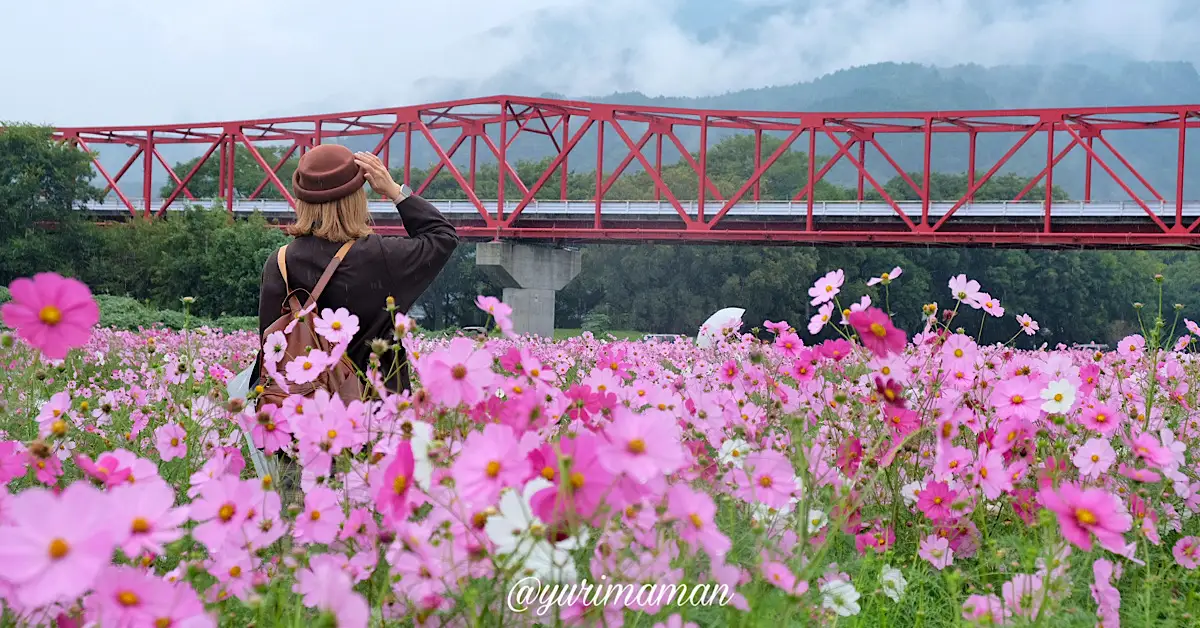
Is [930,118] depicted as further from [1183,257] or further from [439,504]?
[1183,257]

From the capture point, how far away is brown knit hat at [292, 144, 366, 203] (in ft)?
8.71

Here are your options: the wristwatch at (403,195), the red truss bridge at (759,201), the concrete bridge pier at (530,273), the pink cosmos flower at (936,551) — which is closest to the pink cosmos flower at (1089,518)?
the pink cosmos flower at (936,551)

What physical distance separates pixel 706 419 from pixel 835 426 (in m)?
0.32

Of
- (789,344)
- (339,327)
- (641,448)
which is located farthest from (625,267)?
(641,448)

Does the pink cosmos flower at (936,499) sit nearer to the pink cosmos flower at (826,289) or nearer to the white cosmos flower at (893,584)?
the white cosmos flower at (893,584)

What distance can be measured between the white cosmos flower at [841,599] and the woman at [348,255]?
1489 millimetres

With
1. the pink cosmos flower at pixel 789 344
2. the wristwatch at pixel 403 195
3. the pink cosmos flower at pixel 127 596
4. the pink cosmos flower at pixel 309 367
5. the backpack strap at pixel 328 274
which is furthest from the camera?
the wristwatch at pixel 403 195

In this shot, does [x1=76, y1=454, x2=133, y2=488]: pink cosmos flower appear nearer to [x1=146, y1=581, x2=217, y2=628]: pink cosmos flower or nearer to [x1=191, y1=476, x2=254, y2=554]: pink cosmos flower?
[x1=191, y1=476, x2=254, y2=554]: pink cosmos flower

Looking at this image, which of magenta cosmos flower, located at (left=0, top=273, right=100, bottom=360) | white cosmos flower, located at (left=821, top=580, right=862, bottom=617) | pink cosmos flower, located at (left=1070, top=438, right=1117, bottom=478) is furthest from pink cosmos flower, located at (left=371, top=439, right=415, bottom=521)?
pink cosmos flower, located at (left=1070, top=438, right=1117, bottom=478)

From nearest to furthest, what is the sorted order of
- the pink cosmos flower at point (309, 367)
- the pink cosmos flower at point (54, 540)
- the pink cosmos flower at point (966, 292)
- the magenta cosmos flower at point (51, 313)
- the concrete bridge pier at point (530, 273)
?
the pink cosmos flower at point (54, 540) → the magenta cosmos flower at point (51, 313) → the pink cosmos flower at point (309, 367) → the pink cosmos flower at point (966, 292) → the concrete bridge pier at point (530, 273)

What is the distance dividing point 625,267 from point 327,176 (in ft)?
122

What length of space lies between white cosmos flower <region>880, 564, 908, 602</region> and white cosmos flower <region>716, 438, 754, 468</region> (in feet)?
1.07

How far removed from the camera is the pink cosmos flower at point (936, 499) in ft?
5.85

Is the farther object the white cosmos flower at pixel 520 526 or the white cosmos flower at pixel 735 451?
the white cosmos flower at pixel 735 451
